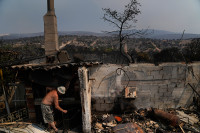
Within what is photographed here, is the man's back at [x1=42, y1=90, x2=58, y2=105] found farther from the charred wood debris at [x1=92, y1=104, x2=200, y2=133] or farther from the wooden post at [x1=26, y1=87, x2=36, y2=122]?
the charred wood debris at [x1=92, y1=104, x2=200, y2=133]

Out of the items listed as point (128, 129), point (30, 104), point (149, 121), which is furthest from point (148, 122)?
point (30, 104)

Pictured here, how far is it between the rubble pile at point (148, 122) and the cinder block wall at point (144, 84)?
1.26 feet

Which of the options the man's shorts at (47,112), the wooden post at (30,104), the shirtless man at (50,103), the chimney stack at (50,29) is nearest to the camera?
the shirtless man at (50,103)

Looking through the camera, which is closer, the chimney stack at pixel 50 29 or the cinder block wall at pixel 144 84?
the cinder block wall at pixel 144 84

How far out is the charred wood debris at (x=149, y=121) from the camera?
17.4 ft

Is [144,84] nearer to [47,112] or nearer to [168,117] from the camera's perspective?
[168,117]

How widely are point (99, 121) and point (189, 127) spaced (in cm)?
355

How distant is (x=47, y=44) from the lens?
34.4ft

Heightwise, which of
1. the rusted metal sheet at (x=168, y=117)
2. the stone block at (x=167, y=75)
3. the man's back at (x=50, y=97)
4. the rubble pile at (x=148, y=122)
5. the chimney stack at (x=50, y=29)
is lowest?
the rubble pile at (x=148, y=122)

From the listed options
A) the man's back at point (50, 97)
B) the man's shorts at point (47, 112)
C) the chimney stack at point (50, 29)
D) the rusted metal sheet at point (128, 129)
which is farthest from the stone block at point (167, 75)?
the chimney stack at point (50, 29)

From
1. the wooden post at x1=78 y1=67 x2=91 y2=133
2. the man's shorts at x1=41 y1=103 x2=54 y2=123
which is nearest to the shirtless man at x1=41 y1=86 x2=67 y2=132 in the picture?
the man's shorts at x1=41 y1=103 x2=54 y2=123

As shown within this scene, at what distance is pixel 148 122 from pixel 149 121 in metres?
0.09

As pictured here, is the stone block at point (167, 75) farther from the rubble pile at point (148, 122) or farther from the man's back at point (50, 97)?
the man's back at point (50, 97)

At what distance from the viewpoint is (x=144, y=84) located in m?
6.34
